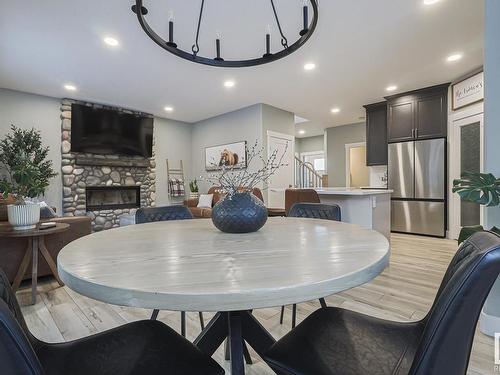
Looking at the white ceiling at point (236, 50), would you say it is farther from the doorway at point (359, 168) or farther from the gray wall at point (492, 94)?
the doorway at point (359, 168)

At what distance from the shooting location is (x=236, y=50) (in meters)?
3.32

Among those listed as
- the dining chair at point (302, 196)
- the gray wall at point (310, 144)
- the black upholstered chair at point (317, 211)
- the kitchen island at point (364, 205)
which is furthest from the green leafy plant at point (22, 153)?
the gray wall at point (310, 144)

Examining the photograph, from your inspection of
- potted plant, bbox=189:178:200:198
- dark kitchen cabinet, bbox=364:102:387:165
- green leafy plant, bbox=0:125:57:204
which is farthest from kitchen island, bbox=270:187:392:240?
green leafy plant, bbox=0:125:57:204

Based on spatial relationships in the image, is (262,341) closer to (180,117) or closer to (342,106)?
(342,106)

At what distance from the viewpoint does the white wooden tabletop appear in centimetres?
53

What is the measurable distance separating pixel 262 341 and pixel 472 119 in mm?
4762

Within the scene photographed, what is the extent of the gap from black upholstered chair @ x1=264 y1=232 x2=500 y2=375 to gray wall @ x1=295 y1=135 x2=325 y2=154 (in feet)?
29.7

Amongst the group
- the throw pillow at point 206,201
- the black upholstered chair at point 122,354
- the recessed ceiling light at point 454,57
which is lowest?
the black upholstered chair at point 122,354

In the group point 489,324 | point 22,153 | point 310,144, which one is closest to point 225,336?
point 489,324

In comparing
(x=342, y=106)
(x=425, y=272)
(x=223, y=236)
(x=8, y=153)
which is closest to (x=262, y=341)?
(x=223, y=236)

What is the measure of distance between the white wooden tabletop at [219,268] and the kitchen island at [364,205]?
7.05 ft

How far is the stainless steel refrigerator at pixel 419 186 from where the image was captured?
4.55 metres

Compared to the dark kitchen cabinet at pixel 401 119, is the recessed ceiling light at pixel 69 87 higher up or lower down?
higher up

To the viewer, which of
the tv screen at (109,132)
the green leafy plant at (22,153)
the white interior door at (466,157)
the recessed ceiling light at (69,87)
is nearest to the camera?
the white interior door at (466,157)
